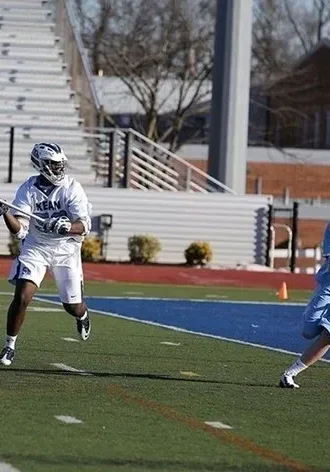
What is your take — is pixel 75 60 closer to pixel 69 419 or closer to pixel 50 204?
pixel 50 204

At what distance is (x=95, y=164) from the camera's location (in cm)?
3431

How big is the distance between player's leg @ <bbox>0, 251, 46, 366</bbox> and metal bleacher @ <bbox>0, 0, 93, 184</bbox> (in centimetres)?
2102

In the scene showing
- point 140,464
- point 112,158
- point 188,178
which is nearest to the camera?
point 140,464

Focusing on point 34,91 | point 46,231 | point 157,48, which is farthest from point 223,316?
point 157,48

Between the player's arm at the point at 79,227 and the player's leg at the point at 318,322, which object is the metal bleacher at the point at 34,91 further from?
the player's leg at the point at 318,322

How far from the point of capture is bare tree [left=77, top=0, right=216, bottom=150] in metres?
53.0

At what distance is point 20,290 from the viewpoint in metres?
12.4

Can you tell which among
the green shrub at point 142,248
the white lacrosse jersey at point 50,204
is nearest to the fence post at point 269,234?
the green shrub at point 142,248

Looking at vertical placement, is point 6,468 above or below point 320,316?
below

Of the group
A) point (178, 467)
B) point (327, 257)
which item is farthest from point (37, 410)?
point (327, 257)

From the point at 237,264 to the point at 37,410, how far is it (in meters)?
22.7

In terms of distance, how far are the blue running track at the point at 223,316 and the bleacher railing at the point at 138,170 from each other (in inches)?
386

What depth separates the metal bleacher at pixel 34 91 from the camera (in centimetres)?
3425

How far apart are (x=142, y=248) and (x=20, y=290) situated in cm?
1904
